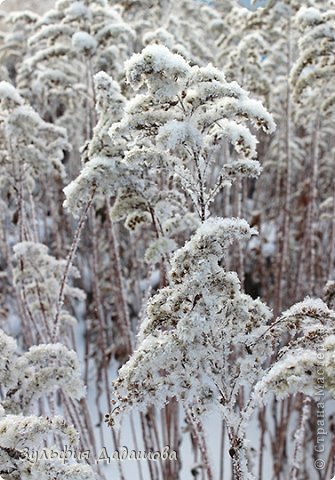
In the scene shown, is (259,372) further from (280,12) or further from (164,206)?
(280,12)

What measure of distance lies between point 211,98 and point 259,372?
3.50ft

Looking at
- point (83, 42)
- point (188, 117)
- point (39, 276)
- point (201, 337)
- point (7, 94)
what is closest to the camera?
point (201, 337)

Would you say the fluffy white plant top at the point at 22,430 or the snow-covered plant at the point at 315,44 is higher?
the snow-covered plant at the point at 315,44

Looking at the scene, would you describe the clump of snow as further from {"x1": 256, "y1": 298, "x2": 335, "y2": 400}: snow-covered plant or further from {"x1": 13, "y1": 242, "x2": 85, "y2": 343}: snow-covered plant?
{"x1": 13, "y1": 242, "x2": 85, "y2": 343}: snow-covered plant

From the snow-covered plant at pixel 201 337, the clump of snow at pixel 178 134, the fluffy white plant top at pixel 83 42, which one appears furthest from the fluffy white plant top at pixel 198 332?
the fluffy white plant top at pixel 83 42

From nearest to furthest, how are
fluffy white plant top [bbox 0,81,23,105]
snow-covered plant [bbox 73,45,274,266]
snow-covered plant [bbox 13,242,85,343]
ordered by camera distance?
1. snow-covered plant [bbox 73,45,274,266]
2. fluffy white plant top [bbox 0,81,23,105]
3. snow-covered plant [bbox 13,242,85,343]

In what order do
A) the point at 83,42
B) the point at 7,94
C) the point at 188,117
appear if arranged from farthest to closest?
the point at 83,42 < the point at 7,94 < the point at 188,117

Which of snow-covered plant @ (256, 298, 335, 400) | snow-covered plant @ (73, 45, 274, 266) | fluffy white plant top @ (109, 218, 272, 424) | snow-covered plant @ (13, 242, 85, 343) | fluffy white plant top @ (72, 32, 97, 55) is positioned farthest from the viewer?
fluffy white plant top @ (72, 32, 97, 55)

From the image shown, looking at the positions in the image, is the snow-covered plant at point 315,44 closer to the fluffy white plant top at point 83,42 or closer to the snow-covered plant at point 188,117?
the fluffy white plant top at point 83,42

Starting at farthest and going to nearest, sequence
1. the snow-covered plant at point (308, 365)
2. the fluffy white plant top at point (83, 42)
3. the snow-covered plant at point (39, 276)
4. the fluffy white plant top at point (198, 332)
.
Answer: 1. the fluffy white plant top at point (83, 42)
2. the snow-covered plant at point (39, 276)
3. the fluffy white plant top at point (198, 332)
4. the snow-covered plant at point (308, 365)

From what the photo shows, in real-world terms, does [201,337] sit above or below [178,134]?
below

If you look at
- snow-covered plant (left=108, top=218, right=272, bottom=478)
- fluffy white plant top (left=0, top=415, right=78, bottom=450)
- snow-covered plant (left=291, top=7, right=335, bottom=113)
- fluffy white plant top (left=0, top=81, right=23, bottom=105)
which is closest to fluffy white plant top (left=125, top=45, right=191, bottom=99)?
snow-covered plant (left=108, top=218, right=272, bottom=478)

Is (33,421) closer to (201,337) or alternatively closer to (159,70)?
(201,337)

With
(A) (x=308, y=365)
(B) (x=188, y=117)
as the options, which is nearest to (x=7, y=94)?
(B) (x=188, y=117)
